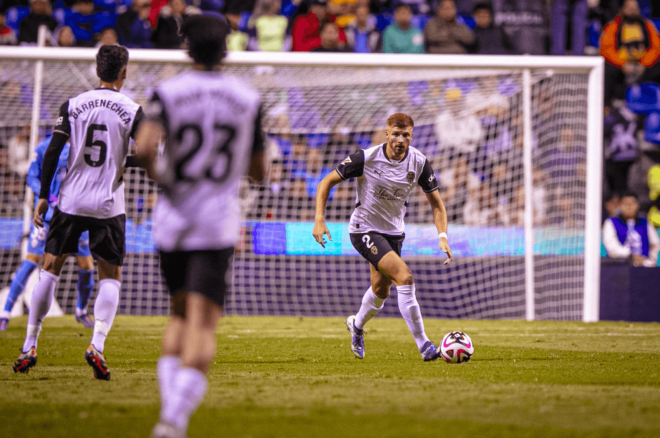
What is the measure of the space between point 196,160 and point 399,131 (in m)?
3.57

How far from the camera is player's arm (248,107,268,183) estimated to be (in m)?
3.48

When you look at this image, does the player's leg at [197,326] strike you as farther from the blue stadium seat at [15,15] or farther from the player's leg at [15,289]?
the blue stadium seat at [15,15]

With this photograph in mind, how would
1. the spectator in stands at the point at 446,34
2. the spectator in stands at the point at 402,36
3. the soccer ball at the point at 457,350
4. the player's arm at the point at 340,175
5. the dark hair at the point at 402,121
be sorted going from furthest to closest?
the spectator in stands at the point at 402,36 → the spectator in stands at the point at 446,34 → the player's arm at the point at 340,175 → the dark hair at the point at 402,121 → the soccer ball at the point at 457,350

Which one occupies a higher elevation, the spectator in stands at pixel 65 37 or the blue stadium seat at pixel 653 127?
the spectator in stands at pixel 65 37

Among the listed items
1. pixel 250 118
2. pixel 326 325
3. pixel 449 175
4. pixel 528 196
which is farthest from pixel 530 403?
pixel 449 175

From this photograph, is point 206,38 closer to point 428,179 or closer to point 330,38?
point 428,179

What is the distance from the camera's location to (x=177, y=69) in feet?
41.8

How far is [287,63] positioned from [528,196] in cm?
415

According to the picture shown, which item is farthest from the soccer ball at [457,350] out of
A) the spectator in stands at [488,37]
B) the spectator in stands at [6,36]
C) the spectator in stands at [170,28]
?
the spectator in stands at [6,36]

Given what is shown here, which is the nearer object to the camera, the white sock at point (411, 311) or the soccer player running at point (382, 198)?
the white sock at point (411, 311)

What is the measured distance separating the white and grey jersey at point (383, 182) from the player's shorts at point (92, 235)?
2.29 metres

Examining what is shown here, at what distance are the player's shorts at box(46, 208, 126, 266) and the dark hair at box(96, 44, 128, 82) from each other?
3.34 ft

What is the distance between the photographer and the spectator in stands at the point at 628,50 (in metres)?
14.8

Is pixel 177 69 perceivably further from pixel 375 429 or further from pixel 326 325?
pixel 375 429
